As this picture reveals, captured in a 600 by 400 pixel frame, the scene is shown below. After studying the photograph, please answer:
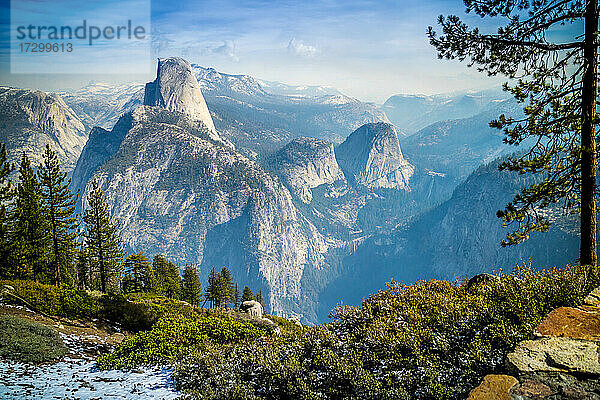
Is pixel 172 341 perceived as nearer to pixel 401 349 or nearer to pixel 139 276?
pixel 401 349

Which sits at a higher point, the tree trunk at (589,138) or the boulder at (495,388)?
the tree trunk at (589,138)

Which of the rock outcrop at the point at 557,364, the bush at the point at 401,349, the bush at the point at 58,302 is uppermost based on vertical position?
the rock outcrop at the point at 557,364

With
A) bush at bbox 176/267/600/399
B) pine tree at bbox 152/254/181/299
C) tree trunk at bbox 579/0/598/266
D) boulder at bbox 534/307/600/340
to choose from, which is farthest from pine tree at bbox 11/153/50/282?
tree trunk at bbox 579/0/598/266

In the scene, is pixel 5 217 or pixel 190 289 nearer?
pixel 5 217

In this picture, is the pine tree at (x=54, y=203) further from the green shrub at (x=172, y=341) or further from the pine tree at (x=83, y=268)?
the green shrub at (x=172, y=341)

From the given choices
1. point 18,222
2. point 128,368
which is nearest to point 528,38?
point 128,368

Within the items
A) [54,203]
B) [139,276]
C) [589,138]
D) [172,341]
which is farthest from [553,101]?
[139,276]

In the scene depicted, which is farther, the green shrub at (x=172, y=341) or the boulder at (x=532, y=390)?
the green shrub at (x=172, y=341)

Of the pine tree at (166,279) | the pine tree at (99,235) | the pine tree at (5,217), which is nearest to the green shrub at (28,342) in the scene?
the pine tree at (5,217)
